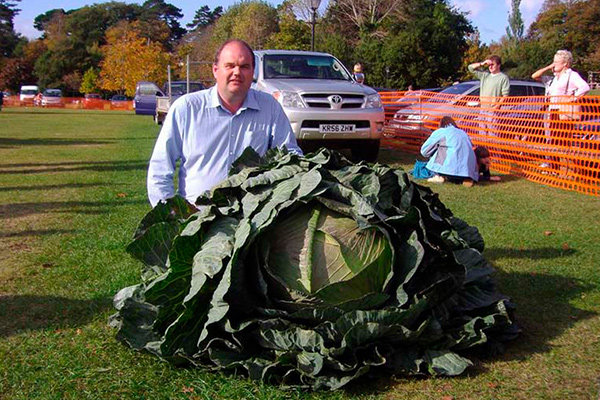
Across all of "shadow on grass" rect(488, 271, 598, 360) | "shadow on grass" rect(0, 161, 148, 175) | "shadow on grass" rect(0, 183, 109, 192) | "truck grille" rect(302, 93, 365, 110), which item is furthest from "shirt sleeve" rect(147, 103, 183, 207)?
"shadow on grass" rect(0, 161, 148, 175)

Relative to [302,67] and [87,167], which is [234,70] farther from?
[87,167]

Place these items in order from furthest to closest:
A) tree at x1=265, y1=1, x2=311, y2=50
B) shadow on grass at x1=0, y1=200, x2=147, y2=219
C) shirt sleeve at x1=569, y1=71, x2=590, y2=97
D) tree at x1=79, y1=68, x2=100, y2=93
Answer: tree at x1=79, y1=68, x2=100, y2=93, tree at x1=265, y1=1, x2=311, y2=50, shirt sleeve at x1=569, y1=71, x2=590, y2=97, shadow on grass at x1=0, y1=200, x2=147, y2=219

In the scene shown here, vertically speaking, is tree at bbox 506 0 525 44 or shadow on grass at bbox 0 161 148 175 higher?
tree at bbox 506 0 525 44

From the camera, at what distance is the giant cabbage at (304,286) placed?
3.20 metres

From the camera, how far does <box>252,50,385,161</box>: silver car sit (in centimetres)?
1070

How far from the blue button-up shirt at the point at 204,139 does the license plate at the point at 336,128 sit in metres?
6.51

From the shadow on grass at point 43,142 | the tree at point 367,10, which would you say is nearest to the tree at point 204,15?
the tree at point 367,10

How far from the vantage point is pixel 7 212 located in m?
7.75

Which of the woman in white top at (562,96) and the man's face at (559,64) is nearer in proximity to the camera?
the woman in white top at (562,96)

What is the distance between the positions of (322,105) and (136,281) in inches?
264

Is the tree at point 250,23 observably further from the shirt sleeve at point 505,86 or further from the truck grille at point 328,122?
the truck grille at point 328,122

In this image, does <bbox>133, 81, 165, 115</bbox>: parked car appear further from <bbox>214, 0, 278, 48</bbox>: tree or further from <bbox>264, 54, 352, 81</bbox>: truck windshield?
<bbox>264, 54, 352, 81</bbox>: truck windshield

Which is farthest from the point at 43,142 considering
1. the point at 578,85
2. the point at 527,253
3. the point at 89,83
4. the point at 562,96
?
the point at 89,83

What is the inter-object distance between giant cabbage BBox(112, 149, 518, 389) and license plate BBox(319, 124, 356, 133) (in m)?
7.28
